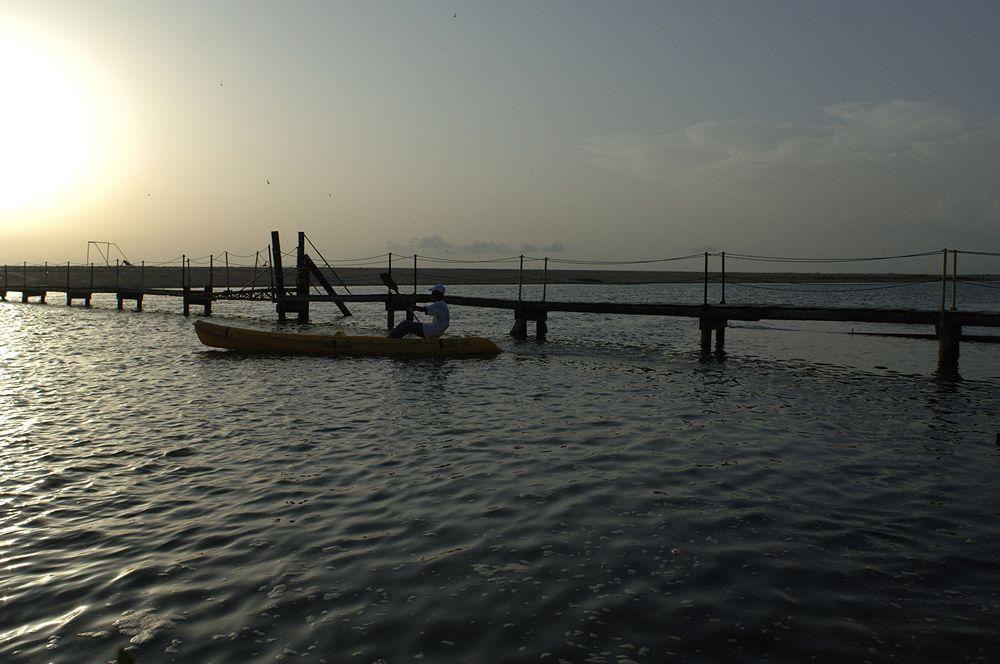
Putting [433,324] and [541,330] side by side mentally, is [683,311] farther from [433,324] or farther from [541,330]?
[433,324]

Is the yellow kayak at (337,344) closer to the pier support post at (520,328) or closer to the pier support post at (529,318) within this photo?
the pier support post at (529,318)

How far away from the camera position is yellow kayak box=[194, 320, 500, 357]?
19.2 metres

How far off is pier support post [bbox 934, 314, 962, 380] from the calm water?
3522mm

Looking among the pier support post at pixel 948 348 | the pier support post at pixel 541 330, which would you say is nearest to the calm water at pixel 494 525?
the pier support post at pixel 948 348

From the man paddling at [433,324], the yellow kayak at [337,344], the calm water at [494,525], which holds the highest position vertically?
the man paddling at [433,324]

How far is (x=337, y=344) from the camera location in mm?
19219

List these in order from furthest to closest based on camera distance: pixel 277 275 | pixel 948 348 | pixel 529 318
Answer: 1. pixel 277 275
2. pixel 529 318
3. pixel 948 348

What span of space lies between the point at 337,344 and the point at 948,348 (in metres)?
15.6

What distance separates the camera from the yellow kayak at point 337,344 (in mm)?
19156

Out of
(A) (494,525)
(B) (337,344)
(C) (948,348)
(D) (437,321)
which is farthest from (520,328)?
(A) (494,525)

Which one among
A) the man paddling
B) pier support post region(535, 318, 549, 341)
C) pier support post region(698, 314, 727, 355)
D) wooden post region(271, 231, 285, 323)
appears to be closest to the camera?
the man paddling

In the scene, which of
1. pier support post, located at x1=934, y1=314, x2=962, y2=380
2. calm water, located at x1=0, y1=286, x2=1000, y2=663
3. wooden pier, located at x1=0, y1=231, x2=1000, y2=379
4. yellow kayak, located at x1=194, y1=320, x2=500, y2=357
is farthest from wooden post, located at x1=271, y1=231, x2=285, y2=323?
pier support post, located at x1=934, y1=314, x2=962, y2=380

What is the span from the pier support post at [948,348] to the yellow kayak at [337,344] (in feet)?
37.0

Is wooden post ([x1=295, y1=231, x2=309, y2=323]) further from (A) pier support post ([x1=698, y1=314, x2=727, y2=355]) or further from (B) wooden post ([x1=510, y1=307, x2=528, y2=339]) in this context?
(A) pier support post ([x1=698, y1=314, x2=727, y2=355])
